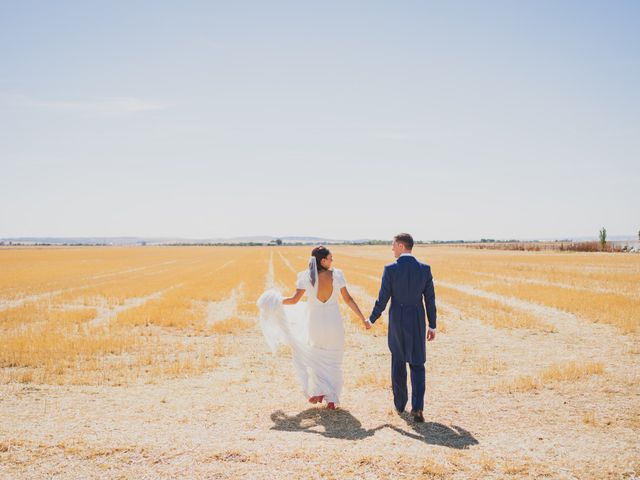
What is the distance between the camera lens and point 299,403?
779 centimetres

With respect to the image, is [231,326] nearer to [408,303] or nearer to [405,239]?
[408,303]

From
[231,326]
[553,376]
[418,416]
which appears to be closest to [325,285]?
[418,416]

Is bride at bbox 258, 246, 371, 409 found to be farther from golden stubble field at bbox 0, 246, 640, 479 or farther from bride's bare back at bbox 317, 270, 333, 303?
golden stubble field at bbox 0, 246, 640, 479

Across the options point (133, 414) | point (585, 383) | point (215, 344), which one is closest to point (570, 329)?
point (585, 383)

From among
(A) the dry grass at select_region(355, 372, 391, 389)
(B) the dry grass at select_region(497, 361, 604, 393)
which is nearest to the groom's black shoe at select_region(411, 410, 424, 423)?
(A) the dry grass at select_region(355, 372, 391, 389)

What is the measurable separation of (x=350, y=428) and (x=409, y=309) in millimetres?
1731

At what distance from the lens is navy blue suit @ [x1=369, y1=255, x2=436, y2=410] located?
267 inches

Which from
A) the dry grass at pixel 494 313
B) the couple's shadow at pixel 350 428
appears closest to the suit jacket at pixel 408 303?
the couple's shadow at pixel 350 428

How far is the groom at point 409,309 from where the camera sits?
6.79 meters

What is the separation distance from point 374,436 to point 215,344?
7667mm

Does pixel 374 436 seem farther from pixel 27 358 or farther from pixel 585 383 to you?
pixel 27 358

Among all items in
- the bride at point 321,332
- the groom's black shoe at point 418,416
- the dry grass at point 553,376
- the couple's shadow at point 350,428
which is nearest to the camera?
the couple's shadow at point 350,428

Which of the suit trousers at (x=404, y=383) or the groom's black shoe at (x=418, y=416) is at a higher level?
the suit trousers at (x=404, y=383)

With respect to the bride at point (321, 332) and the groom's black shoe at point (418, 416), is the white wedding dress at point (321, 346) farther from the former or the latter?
the groom's black shoe at point (418, 416)
